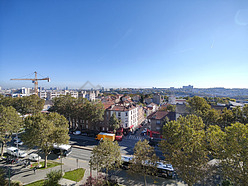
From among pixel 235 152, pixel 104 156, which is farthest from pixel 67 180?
pixel 235 152

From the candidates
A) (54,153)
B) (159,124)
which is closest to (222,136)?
(159,124)

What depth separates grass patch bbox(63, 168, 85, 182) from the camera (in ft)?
63.3

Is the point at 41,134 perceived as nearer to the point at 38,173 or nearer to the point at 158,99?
the point at 38,173

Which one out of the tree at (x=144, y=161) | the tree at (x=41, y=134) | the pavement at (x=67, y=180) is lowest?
the pavement at (x=67, y=180)

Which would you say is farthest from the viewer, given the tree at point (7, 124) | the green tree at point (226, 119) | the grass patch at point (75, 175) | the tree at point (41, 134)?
the green tree at point (226, 119)

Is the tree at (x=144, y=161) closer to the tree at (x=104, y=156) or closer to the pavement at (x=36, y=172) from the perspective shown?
the tree at (x=104, y=156)

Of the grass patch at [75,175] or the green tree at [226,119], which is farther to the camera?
the green tree at [226,119]

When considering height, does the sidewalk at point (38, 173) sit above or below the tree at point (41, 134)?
below

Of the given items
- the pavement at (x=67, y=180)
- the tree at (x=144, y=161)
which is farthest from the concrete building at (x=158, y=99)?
the tree at (x=144, y=161)

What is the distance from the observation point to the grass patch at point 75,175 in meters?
19.3

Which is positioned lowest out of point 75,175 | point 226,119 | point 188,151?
point 75,175

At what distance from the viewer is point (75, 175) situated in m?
20.0

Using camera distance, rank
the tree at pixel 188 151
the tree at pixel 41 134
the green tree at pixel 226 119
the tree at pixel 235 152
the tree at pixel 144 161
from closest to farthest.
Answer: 1. the tree at pixel 235 152
2. the tree at pixel 188 151
3. the tree at pixel 144 161
4. the tree at pixel 41 134
5. the green tree at pixel 226 119

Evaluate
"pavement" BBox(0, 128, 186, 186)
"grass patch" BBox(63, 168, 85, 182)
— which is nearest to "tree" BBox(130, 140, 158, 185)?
"pavement" BBox(0, 128, 186, 186)
